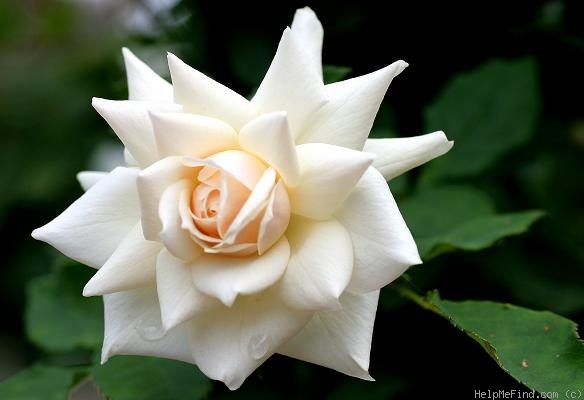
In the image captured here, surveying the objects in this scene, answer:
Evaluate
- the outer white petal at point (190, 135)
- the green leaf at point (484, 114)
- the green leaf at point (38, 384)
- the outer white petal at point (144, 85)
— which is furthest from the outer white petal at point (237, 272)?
the green leaf at point (484, 114)

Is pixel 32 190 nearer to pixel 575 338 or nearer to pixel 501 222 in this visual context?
pixel 501 222

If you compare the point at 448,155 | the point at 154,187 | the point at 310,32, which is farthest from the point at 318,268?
the point at 448,155

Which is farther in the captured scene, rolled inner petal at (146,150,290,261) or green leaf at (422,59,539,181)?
green leaf at (422,59,539,181)

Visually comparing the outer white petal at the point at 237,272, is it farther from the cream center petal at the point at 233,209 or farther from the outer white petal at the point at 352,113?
the outer white petal at the point at 352,113

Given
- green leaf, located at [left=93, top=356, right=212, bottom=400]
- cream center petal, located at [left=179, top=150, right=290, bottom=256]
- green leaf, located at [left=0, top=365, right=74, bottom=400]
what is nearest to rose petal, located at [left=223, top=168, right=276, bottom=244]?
cream center petal, located at [left=179, top=150, right=290, bottom=256]

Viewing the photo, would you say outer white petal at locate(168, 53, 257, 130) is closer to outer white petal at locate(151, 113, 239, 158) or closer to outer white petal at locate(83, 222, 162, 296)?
outer white petal at locate(151, 113, 239, 158)

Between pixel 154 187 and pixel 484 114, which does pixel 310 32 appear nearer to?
pixel 154 187
